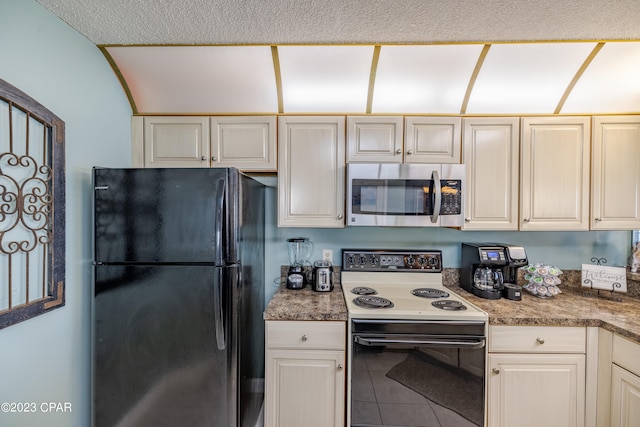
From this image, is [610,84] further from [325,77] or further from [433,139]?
[325,77]

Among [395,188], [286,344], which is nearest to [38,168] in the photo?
[286,344]

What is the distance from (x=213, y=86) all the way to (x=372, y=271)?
176 cm

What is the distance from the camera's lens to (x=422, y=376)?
1462 mm

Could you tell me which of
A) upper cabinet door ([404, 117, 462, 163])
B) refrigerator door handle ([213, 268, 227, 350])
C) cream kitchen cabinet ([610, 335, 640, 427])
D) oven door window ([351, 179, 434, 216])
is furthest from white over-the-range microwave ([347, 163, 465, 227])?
cream kitchen cabinet ([610, 335, 640, 427])

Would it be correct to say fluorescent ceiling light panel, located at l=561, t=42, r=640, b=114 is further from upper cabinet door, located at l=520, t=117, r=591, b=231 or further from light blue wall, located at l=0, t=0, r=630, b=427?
light blue wall, located at l=0, t=0, r=630, b=427

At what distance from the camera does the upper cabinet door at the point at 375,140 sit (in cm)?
182

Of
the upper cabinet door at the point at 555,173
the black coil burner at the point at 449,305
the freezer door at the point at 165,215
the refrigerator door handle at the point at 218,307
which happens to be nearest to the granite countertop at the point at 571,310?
the black coil burner at the point at 449,305

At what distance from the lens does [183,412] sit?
135cm

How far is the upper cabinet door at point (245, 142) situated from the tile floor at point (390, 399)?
1.35m

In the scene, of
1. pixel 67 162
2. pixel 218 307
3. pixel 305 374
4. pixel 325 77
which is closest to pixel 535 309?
pixel 305 374

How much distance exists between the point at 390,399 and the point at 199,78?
2287 millimetres

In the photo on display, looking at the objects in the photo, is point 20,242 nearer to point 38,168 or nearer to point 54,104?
point 38,168

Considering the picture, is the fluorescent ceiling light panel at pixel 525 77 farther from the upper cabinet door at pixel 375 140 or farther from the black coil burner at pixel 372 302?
the black coil burner at pixel 372 302

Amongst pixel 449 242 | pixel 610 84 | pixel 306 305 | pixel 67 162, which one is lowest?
pixel 306 305
